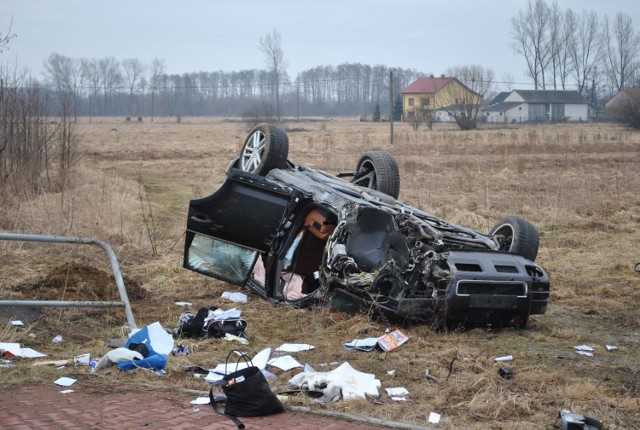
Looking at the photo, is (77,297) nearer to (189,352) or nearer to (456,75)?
(189,352)

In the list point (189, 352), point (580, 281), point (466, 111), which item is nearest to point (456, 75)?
point (466, 111)

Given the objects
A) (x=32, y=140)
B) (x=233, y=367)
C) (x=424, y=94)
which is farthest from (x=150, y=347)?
(x=424, y=94)

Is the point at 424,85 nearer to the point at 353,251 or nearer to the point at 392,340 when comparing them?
the point at 353,251

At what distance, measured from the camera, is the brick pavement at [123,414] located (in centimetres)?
501

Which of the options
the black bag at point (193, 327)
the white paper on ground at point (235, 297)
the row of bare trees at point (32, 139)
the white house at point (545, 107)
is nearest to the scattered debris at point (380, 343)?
the black bag at point (193, 327)

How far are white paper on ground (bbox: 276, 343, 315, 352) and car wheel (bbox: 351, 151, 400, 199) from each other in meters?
3.68

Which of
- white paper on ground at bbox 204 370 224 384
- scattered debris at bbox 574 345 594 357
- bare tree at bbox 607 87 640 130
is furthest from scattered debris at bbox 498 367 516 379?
bare tree at bbox 607 87 640 130

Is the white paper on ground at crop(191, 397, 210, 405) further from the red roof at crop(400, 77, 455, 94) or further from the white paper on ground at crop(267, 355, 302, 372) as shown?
the red roof at crop(400, 77, 455, 94)

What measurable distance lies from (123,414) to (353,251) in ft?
12.4

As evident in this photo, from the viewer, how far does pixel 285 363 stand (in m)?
6.64

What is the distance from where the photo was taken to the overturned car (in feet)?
25.5

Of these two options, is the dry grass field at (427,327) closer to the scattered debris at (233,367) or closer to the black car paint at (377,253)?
the scattered debris at (233,367)

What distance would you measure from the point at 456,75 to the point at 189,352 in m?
67.6

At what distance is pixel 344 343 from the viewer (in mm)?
7484
